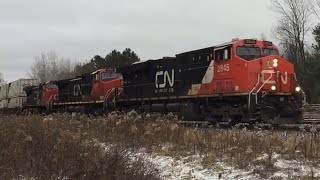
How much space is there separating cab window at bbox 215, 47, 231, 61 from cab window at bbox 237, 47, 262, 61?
45 cm

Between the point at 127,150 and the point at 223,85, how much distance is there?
10.3 metres

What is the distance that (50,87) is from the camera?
37.7 metres

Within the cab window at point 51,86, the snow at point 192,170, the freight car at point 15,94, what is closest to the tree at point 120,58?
the freight car at point 15,94

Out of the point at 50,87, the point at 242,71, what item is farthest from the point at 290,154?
the point at 50,87

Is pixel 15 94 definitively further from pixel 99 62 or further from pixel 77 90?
Result: pixel 99 62

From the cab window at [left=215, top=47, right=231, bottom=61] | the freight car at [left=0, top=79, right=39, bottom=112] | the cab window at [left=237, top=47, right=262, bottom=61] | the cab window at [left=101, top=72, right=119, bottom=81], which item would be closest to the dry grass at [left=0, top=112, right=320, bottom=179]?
the cab window at [left=237, top=47, right=262, bottom=61]

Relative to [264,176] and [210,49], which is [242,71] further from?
[264,176]

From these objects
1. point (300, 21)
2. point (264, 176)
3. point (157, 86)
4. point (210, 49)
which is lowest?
point (264, 176)

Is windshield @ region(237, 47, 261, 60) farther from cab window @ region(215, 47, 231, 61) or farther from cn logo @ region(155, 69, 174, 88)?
cn logo @ region(155, 69, 174, 88)

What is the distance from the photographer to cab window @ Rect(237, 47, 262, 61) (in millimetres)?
18016

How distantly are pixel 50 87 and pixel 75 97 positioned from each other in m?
5.63

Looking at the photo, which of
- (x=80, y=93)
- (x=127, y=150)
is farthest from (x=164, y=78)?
(x=127, y=150)

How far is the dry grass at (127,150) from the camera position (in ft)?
24.5

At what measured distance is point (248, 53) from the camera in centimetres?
1816
